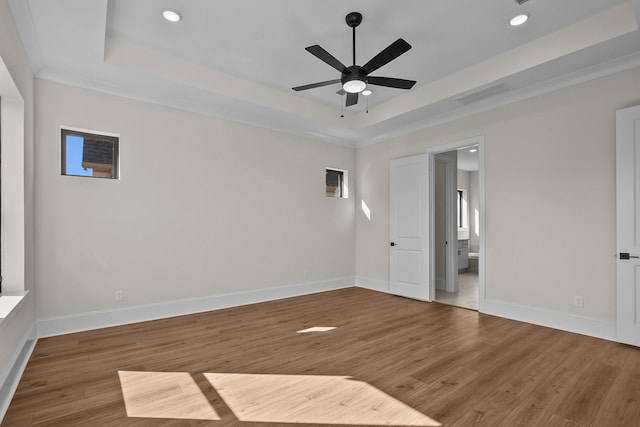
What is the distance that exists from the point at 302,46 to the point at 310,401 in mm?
3561

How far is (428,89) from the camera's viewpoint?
4699 mm

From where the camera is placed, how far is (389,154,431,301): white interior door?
5.43 meters

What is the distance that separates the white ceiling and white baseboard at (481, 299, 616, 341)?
2786 millimetres

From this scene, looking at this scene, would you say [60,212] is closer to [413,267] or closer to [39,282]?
[39,282]

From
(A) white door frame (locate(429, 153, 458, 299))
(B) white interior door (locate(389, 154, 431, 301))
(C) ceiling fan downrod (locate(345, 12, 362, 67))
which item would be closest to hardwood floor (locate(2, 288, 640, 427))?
(B) white interior door (locate(389, 154, 431, 301))

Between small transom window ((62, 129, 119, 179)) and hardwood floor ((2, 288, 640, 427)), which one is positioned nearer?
hardwood floor ((2, 288, 640, 427))

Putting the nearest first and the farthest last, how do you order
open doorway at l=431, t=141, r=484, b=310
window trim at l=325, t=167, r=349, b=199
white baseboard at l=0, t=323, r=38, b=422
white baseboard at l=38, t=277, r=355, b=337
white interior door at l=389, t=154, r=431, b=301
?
white baseboard at l=0, t=323, r=38, b=422
white baseboard at l=38, t=277, r=355, b=337
white interior door at l=389, t=154, r=431, b=301
open doorway at l=431, t=141, r=484, b=310
window trim at l=325, t=167, r=349, b=199

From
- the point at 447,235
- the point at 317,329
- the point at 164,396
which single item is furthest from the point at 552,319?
the point at 164,396

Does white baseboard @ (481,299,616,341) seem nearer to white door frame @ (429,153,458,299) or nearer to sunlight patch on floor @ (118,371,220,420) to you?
white door frame @ (429,153,458,299)

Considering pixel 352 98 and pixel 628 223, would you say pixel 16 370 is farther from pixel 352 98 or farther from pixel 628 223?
pixel 628 223

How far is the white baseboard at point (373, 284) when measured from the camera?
6.07 m

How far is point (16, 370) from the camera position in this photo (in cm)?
267

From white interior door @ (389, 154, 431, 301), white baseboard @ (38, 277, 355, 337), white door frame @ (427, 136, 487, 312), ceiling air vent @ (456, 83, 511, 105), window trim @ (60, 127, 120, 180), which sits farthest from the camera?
white interior door @ (389, 154, 431, 301)

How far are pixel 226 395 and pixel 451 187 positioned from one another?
17.9 ft
